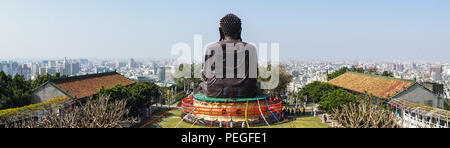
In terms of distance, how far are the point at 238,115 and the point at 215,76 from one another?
4384 mm

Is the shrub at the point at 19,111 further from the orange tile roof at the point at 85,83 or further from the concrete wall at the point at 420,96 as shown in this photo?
the concrete wall at the point at 420,96

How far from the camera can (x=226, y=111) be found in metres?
22.8

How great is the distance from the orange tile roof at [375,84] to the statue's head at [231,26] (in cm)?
1349

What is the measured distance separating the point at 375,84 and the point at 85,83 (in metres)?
29.3

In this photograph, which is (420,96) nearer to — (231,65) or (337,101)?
(337,101)

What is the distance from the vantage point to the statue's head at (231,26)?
25594mm

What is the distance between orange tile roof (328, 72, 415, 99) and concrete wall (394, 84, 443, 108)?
46 cm

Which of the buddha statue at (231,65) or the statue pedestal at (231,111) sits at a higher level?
the buddha statue at (231,65)

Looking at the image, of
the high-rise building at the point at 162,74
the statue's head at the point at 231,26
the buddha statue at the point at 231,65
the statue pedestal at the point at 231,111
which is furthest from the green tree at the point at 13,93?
the high-rise building at the point at 162,74

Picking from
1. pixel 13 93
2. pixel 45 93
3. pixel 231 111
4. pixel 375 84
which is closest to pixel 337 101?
pixel 231 111

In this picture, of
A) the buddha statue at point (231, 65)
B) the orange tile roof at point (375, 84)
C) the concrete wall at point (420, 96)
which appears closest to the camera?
the buddha statue at point (231, 65)

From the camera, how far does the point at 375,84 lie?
1203 inches

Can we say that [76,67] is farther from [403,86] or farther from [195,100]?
[403,86]
